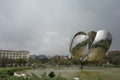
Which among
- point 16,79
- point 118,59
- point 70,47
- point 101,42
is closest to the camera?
point 16,79

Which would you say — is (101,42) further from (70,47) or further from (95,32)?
(70,47)

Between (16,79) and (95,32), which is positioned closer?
(16,79)

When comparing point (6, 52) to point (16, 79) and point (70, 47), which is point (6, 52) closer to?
point (70, 47)

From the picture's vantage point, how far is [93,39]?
1052 inches

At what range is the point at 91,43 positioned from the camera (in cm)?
2664

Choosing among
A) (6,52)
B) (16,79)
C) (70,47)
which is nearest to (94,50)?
(70,47)

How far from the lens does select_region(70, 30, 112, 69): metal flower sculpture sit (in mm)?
26328

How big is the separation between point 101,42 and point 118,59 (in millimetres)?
35511

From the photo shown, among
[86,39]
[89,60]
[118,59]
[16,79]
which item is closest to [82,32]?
[86,39]

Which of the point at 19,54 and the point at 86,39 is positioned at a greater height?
the point at 19,54

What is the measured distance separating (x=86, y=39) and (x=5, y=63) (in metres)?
38.1

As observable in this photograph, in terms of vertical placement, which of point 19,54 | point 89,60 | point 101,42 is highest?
point 19,54

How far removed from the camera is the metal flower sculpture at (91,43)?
86.4 feet

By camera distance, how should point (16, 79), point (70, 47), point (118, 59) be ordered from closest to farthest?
point (16, 79)
point (70, 47)
point (118, 59)
